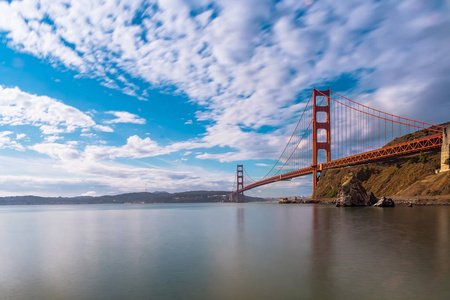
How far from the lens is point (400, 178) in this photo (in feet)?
207

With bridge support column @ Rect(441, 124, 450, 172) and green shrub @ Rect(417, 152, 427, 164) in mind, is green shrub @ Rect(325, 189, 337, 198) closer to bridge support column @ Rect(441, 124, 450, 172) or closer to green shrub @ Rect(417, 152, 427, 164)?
green shrub @ Rect(417, 152, 427, 164)

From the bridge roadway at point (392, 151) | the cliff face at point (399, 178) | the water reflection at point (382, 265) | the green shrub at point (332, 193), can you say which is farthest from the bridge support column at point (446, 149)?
the water reflection at point (382, 265)

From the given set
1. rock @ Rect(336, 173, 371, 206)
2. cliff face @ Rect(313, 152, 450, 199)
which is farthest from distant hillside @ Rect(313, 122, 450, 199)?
rock @ Rect(336, 173, 371, 206)

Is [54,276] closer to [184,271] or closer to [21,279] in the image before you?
[21,279]

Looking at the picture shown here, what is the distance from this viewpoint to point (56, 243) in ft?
61.1

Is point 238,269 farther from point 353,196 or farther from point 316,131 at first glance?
point 316,131

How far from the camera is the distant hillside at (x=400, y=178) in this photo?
48188 mm

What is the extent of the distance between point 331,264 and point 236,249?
527 cm

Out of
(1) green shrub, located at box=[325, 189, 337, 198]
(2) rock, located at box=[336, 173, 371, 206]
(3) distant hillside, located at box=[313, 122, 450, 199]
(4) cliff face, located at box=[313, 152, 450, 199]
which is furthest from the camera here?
(1) green shrub, located at box=[325, 189, 337, 198]

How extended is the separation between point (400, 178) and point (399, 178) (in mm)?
409

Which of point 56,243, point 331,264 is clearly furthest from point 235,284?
point 56,243

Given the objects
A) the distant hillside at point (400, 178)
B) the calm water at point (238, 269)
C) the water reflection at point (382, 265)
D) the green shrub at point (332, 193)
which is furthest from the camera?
the green shrub at point (332, 193)

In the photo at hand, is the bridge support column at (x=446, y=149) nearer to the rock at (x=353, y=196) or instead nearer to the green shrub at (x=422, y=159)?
the green shrub at (x=422, y=159)

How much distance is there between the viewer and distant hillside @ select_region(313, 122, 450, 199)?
158 ft
